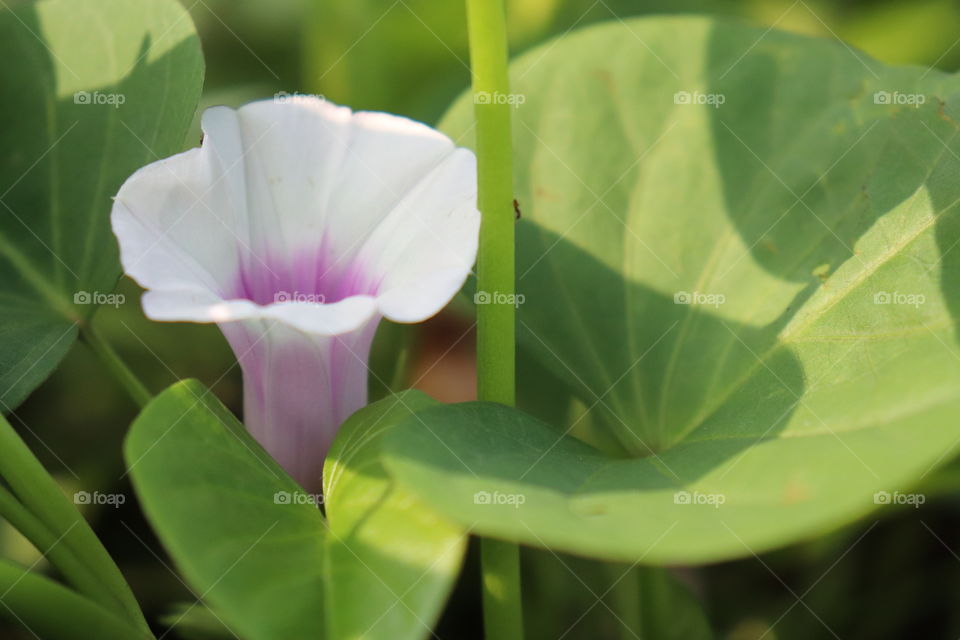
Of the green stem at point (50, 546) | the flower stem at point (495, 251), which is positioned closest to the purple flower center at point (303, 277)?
the flower stem at point (495, 251)

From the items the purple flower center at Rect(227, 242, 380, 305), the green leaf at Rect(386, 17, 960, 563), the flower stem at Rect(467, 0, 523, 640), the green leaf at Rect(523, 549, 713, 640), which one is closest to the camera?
the green leaf at Rect(386, 17, 960, 563)

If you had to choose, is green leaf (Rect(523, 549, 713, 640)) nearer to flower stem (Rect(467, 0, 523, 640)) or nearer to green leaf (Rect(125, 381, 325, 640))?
flower stem (Rect(467, 0, 523, 640))

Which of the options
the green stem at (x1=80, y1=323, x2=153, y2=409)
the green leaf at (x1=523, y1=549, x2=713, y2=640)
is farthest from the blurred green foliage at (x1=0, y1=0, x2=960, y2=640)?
the green stem at (x1=80, y1=323, x2=153, y2=409)

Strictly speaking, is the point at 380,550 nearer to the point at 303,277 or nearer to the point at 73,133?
the point at 303,277

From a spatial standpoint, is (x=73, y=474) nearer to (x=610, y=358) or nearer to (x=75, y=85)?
(x=75, y=85)

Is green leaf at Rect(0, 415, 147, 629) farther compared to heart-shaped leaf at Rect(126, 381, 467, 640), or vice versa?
green leaf at Rect(0, 415, 147, 629)

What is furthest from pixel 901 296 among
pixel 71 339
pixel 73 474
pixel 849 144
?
pixel 73 474
